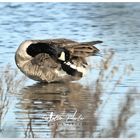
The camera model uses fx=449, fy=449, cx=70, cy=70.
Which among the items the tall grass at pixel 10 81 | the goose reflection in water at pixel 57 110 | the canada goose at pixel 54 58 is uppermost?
the canada goose at pixel 54 58

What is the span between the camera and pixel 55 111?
286 cm

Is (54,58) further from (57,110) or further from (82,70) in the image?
(57,110)

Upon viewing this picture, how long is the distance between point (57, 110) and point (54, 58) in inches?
13.5

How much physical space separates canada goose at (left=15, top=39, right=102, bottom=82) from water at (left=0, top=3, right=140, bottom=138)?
40mm

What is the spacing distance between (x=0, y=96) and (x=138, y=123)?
891mm

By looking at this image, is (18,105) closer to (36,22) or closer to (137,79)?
(36,22)

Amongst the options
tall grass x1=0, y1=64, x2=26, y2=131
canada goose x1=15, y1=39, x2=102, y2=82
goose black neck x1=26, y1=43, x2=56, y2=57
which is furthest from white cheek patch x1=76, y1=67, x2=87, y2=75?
tall grass x1=0, y1=64, x2=26, y2=131

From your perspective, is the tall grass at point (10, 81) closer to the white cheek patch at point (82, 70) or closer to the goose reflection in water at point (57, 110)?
the goose reflection in water at point (57, 110)

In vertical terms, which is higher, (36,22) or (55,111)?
(36,22)

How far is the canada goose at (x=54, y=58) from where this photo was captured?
2.91 m

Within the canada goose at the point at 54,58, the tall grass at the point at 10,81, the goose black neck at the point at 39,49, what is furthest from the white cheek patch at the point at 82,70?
the tall grass at the point at 10,81

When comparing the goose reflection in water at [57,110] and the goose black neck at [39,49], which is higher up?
the goose black neck at [39,49]

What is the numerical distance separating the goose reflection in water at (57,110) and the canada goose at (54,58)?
2.6 inches

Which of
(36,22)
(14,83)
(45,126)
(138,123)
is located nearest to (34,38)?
(36,22)
